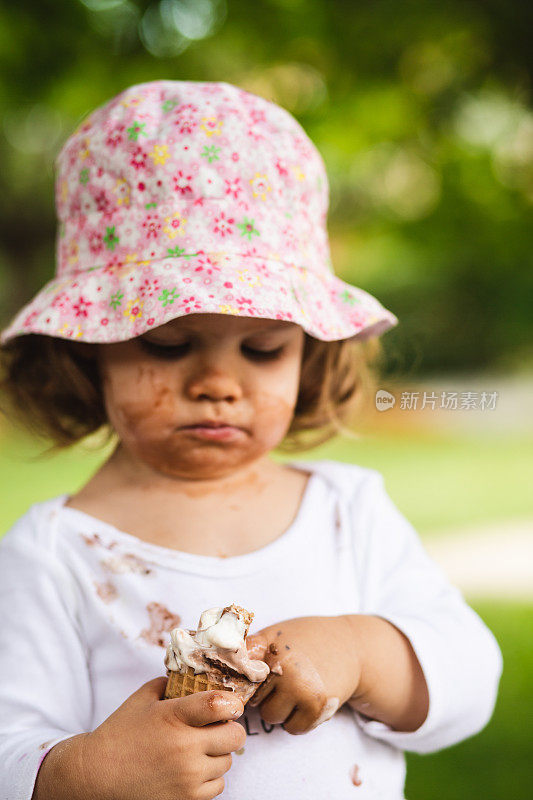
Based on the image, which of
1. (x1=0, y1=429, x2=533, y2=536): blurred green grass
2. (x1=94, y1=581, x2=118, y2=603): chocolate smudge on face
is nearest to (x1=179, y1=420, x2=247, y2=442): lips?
(x1=94, y1=581, x2=118, y2=603): chocolate smudge on face

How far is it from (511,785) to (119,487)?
1.24m

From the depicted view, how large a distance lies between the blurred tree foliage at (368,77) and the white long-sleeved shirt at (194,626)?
1071 mm

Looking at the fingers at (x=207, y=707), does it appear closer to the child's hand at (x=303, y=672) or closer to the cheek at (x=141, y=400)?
the child's hand at (x=303, y=672)

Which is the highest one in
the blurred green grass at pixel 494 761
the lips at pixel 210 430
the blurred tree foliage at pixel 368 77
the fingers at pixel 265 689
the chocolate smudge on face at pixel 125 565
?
the blurred tree foliage at pixel 368 77

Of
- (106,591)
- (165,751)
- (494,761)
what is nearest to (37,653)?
(106,591)

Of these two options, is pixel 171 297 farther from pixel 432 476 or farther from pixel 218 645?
pixel 432 476

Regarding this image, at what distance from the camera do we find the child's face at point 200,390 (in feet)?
3.40

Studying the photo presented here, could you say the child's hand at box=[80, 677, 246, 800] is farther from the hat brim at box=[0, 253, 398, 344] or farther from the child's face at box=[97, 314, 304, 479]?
the hat brim at box=[0, 253, 398, 344]

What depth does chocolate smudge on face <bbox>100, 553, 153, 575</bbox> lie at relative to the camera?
1.07 m

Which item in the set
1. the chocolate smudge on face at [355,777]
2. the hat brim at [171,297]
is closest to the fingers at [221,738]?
the chocolate smudge on face at [355,777]

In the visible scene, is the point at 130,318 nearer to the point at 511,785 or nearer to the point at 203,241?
the point at 203,241

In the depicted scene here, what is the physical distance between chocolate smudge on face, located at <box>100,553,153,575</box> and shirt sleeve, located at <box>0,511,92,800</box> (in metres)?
0.05

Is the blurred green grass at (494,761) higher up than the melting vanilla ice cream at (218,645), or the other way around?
the melting vanilla ice cream at (218,645)

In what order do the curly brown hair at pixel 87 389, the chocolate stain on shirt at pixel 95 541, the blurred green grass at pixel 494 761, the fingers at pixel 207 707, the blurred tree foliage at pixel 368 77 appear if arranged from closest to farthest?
the fingers at pixel 207 707, the chocolate stain on shirt at pixel 95 541, the curly brown hair at pixel 87 389, the blurred green grass at pixel 494 761, the blurred tree foliage at pixel 368 77
